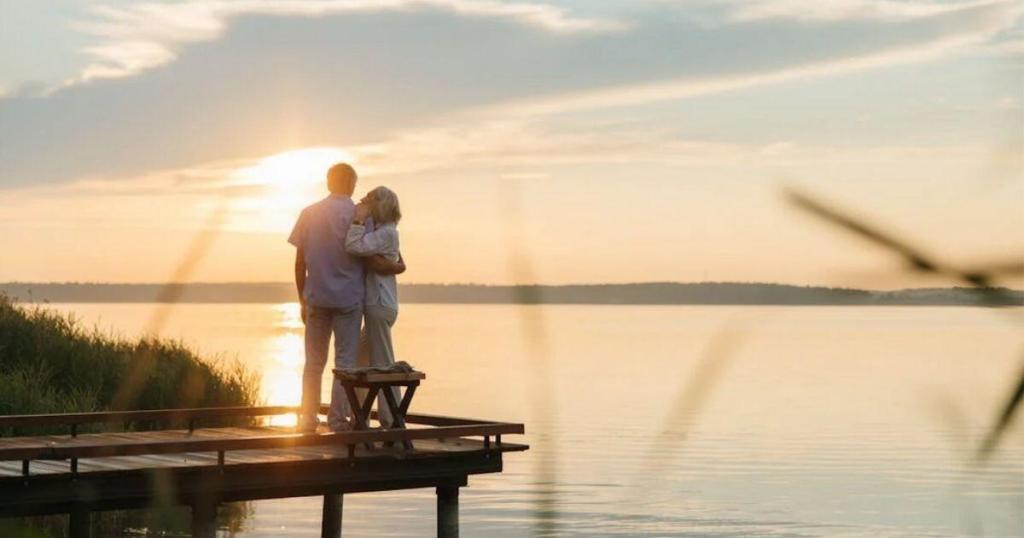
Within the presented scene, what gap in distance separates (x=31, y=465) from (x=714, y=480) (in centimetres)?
2739

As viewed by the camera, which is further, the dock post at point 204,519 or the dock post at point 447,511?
the dock post at point 447,511

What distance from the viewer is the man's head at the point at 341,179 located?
12.8 metres

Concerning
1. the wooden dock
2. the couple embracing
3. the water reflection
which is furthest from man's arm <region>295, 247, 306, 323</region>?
the water reflection

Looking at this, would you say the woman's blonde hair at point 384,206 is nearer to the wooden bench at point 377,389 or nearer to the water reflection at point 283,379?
the wooden bench at point 377,389

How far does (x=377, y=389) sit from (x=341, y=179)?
6.11ft

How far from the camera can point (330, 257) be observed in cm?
1299

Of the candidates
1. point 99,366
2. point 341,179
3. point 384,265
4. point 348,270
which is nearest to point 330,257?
point 348,270

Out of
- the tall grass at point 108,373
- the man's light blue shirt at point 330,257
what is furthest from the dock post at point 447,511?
the tall grass at point 108,373

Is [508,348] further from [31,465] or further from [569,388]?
[31,465]

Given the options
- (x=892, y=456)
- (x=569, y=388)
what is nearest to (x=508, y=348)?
(x=569, y=388)

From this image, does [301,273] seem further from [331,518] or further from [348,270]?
[331,518]

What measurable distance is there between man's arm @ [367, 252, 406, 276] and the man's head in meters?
0.64

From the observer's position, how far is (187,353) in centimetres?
2756

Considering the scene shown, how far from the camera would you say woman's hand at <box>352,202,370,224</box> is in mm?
12805
